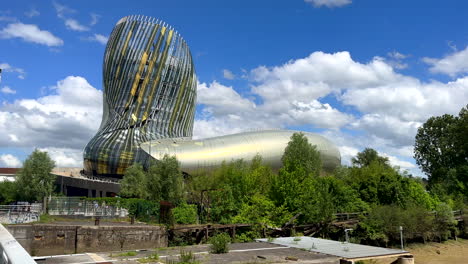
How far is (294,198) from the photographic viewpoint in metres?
28.8

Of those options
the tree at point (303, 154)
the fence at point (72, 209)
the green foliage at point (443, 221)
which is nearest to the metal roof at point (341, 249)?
the fence at point (72, 209)

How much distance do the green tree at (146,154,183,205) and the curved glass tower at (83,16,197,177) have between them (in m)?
33.3

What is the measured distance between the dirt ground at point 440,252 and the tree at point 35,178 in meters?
39.3

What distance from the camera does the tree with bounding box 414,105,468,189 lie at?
54562 millimetres

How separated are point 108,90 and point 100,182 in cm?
2268

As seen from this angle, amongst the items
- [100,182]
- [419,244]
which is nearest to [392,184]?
[419,244]

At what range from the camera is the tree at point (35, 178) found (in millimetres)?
44531

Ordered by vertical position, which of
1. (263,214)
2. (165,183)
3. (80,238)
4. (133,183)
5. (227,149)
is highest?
(227,149)

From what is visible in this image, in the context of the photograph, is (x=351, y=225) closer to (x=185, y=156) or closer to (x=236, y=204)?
(x=236, y=204)

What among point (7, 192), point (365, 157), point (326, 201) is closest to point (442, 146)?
point (365, 157)

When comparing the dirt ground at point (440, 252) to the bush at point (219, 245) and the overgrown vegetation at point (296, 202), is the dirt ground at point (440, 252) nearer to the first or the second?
the overgrown vegetation at point (296, 202)

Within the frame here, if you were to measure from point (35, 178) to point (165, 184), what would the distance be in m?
19.3

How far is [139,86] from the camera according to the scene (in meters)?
72.2

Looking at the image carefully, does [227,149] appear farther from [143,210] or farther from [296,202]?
[143,210]
